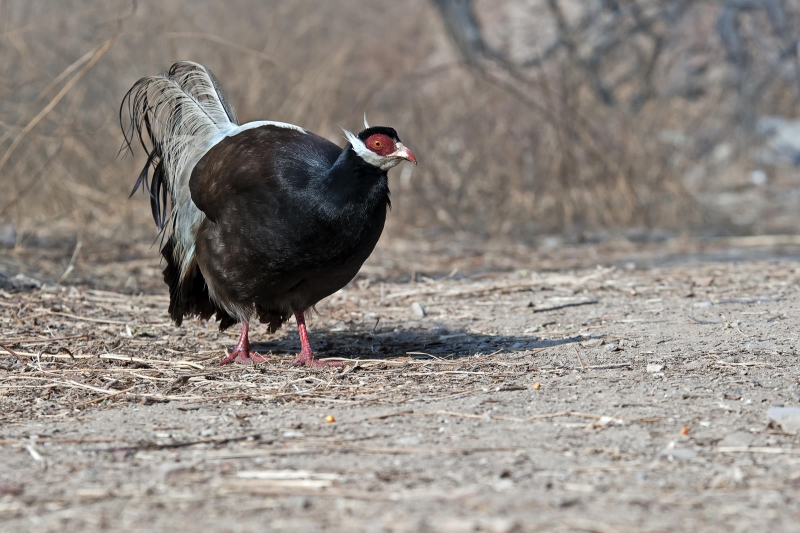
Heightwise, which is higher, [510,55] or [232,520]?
[510,55]

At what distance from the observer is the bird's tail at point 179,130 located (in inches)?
197

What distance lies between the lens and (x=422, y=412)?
3518 mm

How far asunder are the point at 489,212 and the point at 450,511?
803cm

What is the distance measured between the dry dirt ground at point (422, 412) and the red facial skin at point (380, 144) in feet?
3.19

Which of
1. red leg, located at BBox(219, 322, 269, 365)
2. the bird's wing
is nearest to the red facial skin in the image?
the bird's wing

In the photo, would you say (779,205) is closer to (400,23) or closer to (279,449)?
(400,23)

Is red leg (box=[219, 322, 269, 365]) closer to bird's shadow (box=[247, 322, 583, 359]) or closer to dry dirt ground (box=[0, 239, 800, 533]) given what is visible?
dry dirt ground (box=[0, 239, 800, 533])

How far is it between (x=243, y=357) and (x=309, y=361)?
15.0 inches

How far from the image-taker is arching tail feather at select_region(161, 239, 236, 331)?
496 centimetres

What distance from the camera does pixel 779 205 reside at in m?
12.2

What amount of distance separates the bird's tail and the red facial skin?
3.51 feet

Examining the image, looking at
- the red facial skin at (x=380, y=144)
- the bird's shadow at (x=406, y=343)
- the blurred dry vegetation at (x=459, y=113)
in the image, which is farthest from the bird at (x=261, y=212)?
the blurred dry vegetation at (x=459, y=113)

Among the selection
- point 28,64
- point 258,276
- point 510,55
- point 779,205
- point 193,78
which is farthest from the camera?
point 510,55

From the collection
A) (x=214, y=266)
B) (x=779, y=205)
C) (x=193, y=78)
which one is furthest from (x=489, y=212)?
(x=214, y=266)
